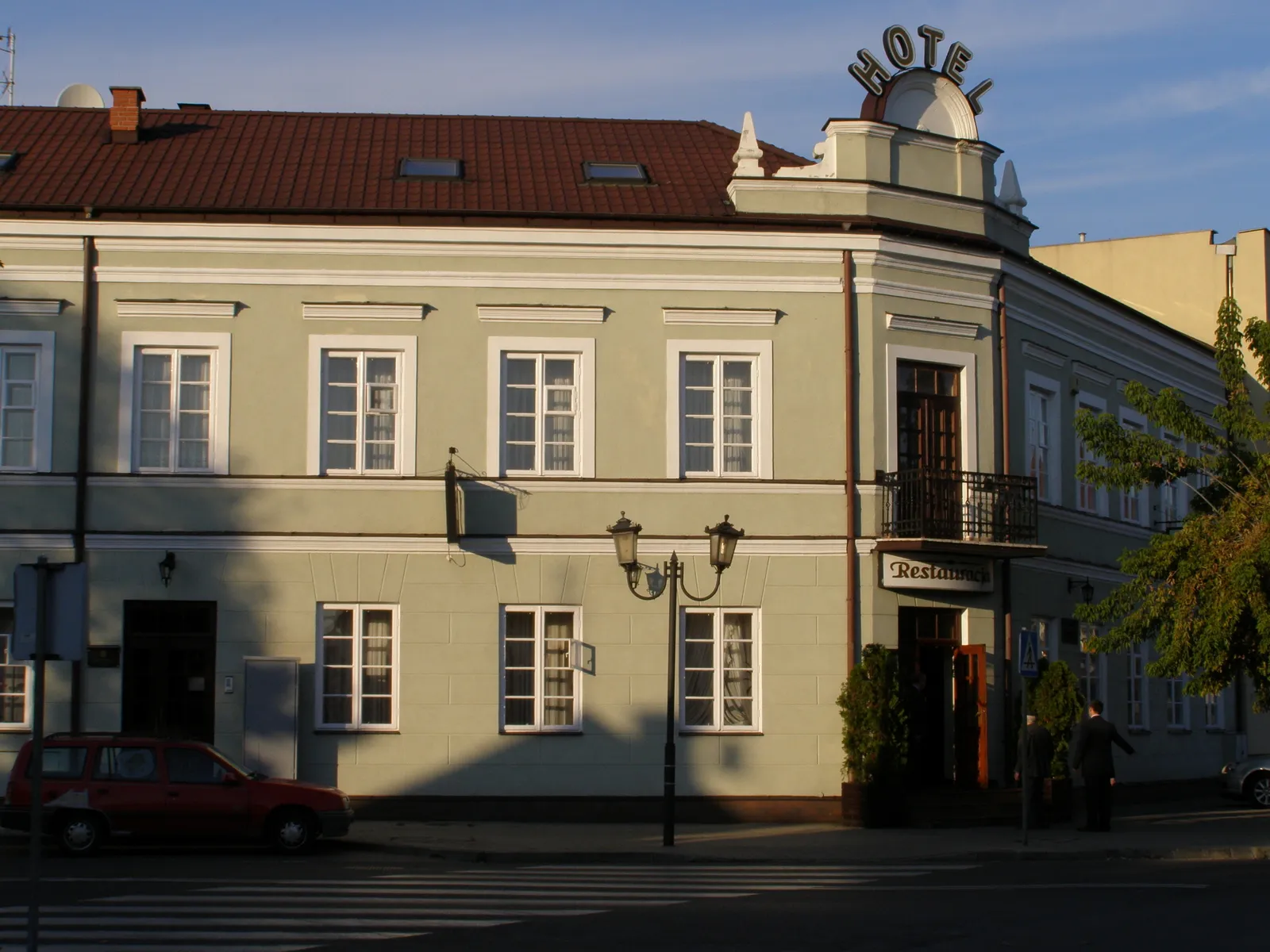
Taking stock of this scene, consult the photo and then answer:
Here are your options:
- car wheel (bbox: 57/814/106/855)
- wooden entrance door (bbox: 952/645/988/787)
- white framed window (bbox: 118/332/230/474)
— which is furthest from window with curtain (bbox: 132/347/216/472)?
wooden entrance door (bbox: 952/645/988/787)

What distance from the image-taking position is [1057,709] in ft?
80.1

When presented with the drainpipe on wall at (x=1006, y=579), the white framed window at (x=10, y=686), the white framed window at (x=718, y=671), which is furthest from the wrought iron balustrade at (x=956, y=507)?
the white framed window at (x=10, y=686)

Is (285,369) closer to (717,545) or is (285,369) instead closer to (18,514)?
(18,514)

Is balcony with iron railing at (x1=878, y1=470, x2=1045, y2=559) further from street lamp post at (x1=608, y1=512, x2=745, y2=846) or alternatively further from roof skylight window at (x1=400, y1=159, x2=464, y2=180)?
roof skylight window at (x1=400, y1=159, x2=464, y2=180)

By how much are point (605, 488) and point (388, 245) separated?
4691 millimetres

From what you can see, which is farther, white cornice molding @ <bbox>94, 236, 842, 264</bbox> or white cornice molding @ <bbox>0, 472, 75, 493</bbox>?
white cornice molding @ <bbox>94, 236, 842, 264</bbox>

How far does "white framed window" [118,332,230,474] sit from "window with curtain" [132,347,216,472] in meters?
0.01

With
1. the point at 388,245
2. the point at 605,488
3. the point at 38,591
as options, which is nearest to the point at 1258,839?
the point at 605,488

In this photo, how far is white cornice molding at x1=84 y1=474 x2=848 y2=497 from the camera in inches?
931

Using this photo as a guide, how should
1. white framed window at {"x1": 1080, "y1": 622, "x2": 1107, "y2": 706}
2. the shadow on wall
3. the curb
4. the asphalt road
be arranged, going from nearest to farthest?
the asphalt road → the curb → the shadow on wall → white framed window at {"x1": 1080, "y1": 622, "x2": 1107, "y2": 706}

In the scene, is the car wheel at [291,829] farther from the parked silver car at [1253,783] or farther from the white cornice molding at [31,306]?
the parked silver car at [1253,783]

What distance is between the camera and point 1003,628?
25.6m

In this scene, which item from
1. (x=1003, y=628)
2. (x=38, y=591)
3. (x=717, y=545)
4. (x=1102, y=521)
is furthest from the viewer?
(x=1102, y=521)

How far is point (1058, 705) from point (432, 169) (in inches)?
495
